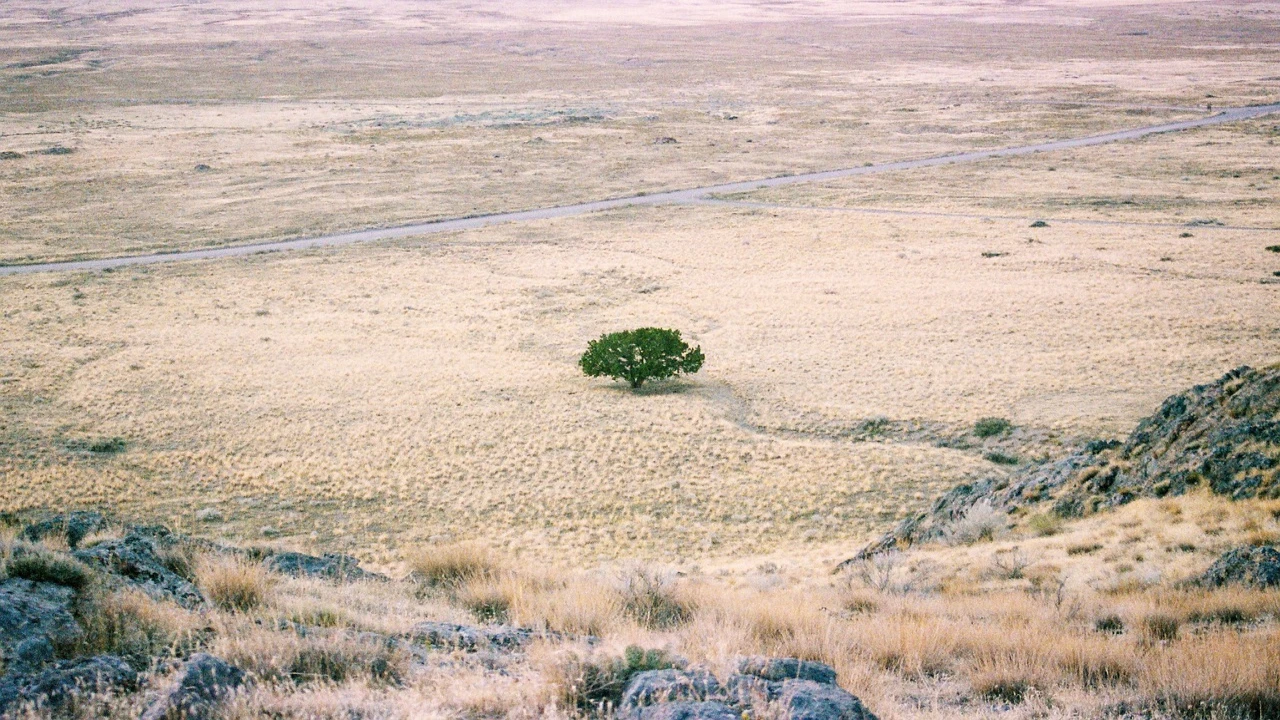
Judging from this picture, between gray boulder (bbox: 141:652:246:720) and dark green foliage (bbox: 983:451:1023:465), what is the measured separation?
842 inches

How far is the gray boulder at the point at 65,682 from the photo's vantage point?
5910 mm

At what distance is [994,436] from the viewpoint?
25812 mm

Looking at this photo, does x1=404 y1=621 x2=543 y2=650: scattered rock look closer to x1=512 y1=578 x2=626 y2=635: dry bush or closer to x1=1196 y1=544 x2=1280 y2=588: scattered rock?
x1=512 y1=578 x2=626 y2=635: dry bush

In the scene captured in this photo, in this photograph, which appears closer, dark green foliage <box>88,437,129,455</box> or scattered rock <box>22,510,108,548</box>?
scattered rock <box>22,510,108,548</box>

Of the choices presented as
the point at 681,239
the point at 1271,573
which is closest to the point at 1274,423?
the point at 1271,573

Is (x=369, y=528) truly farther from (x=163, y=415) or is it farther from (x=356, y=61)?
(x=356, y=61)

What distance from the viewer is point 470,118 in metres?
106

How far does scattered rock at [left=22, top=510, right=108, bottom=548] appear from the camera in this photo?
40.2ft

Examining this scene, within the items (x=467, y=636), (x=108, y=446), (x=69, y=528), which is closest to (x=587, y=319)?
(x=108, y=446)

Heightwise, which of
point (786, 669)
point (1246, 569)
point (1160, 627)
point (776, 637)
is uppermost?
point (786, 669)

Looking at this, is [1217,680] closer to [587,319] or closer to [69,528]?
[69,528]

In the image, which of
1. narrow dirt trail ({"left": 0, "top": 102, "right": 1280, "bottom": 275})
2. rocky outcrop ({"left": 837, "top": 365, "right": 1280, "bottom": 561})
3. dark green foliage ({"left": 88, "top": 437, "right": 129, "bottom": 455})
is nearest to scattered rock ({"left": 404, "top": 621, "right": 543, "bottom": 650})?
rocky outcrop ({"left": 837, "top": 365, "right": 1280, "bottom": 561})

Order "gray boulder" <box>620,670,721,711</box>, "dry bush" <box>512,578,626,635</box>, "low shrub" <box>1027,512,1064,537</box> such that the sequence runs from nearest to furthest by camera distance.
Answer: "gray boulder" <box>620,670,721,711</box>
"dry bush" <box>512,578,626,635</box>
"low shrub" <box>1027,512,1064,537</box>

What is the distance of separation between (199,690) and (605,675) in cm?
264
